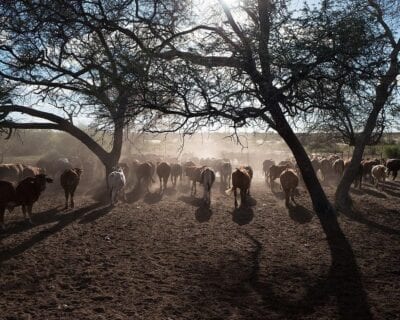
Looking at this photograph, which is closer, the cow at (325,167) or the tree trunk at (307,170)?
the tree trunk at (307,170)

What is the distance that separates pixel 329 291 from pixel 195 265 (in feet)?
8.98

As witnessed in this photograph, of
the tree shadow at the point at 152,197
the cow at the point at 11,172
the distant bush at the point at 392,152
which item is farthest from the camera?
the distant bush at the point at 392,152

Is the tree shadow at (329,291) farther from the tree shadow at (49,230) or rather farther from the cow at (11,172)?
the cow at (11,172)

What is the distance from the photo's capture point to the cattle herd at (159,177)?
12.5 metres

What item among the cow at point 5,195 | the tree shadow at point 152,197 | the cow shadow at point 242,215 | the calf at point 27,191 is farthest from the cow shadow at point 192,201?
the cow at point 5,195

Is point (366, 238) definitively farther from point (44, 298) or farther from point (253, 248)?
point (44, 298)

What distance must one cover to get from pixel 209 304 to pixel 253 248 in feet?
11.7

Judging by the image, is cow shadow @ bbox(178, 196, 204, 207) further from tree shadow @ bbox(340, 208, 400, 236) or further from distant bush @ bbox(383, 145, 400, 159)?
distant bush @ bbox(383, 145, 400, 159)

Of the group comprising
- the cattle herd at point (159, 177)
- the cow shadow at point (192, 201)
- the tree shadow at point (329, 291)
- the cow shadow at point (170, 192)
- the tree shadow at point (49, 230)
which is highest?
the cattle herd at point (159, 177)

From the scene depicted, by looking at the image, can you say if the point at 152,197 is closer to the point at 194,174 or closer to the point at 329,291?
the point at 194,174

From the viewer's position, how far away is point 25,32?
38.0ft

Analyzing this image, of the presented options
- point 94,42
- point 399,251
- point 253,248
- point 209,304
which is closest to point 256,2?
point 94,42

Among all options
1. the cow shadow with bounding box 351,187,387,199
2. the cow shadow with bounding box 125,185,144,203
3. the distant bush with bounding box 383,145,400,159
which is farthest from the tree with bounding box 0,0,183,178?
the distant bush with bounding box 383,145,400,159

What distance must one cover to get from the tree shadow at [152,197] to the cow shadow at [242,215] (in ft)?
12.6
